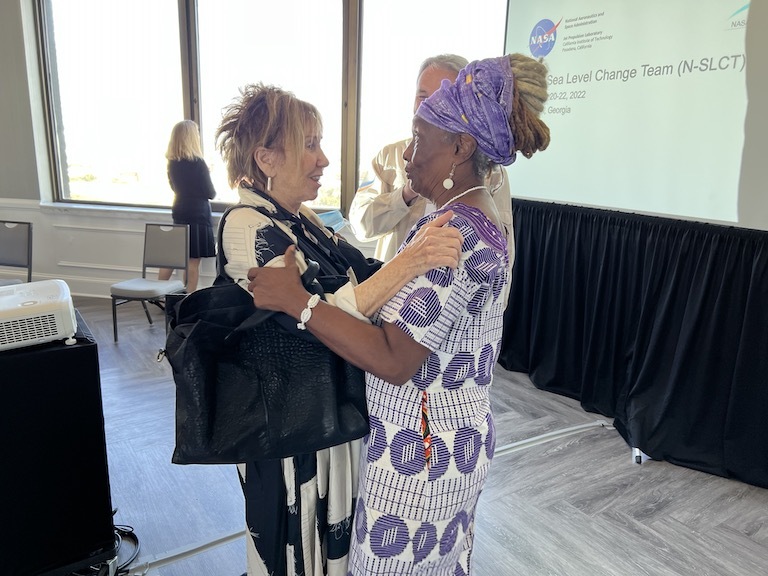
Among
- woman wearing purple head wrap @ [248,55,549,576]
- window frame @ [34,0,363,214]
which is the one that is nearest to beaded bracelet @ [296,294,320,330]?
woman wearing purple head wrap @ [248,55,549,576]

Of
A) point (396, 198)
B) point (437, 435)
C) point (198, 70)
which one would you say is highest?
point (198, 70)

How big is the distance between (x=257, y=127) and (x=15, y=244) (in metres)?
4.02

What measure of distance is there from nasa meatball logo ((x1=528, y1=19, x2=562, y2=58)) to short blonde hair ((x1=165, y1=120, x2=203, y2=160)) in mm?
2712

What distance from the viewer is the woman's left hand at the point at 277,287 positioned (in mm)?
975

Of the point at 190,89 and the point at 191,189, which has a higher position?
the point at 190,89

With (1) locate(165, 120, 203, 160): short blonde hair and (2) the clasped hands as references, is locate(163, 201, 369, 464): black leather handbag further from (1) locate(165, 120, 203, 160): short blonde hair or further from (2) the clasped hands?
(1) locate(165, 120, 203, 160): short blonde hair

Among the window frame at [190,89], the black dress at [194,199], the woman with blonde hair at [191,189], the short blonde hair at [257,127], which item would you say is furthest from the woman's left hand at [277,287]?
the window frame at [190,89]

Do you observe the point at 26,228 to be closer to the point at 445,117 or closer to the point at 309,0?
the point at 309,0

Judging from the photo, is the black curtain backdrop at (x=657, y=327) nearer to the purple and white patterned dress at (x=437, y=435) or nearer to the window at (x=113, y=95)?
the purple and white patterned dress at (x=437, y=435)

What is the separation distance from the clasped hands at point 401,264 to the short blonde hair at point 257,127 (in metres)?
0.29

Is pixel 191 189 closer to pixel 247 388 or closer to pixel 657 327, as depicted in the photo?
pixel 657 327

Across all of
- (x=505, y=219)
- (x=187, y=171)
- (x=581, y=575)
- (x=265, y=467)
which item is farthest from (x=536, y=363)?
(x=187, y=171)

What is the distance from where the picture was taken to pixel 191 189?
450cm

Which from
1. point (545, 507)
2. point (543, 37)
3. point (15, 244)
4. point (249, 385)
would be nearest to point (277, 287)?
point (249, 385)
